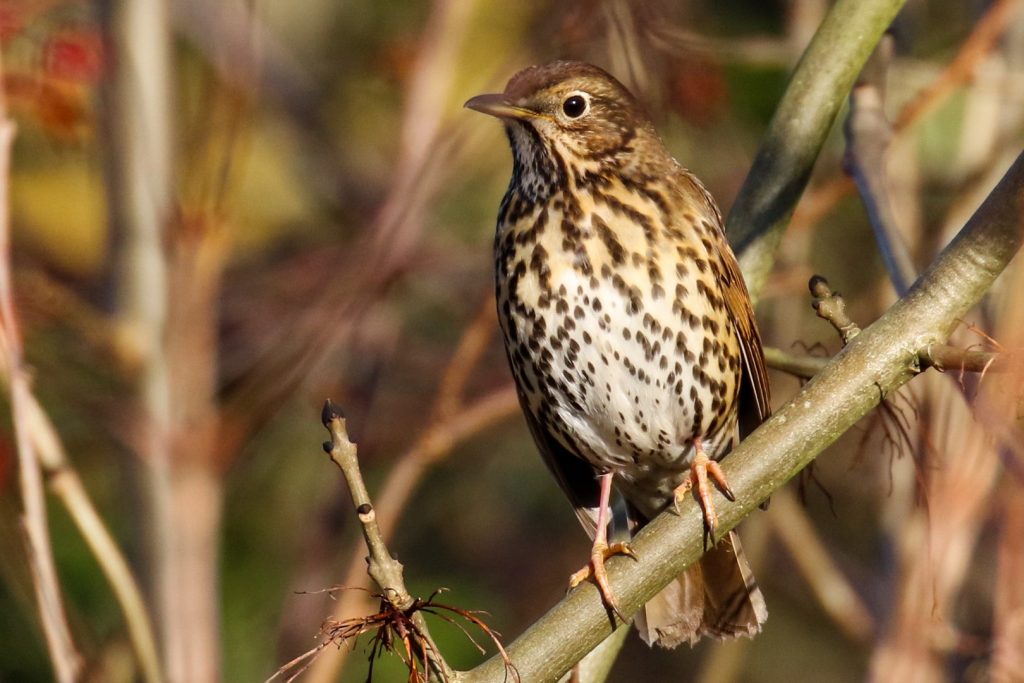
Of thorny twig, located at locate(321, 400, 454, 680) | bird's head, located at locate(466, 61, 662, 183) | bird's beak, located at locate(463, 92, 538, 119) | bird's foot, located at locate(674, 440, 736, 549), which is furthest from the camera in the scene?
bird's head, located at locate(466, 61, 662, 183)

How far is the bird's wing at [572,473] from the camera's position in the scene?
3918 mm

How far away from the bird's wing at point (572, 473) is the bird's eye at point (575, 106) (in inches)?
28.1

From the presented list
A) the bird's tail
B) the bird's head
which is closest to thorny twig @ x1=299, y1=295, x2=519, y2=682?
the bird's head

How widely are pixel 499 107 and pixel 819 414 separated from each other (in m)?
1.31

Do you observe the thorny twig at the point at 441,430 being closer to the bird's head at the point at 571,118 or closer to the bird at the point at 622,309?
the bird at the point at 622,309

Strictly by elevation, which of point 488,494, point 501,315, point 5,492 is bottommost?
point 488,494

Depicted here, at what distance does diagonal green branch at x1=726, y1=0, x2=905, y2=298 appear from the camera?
3219mm

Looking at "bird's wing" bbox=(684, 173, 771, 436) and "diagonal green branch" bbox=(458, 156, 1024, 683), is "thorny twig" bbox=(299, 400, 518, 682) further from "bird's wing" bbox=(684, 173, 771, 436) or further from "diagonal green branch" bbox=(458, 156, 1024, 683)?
"bird's wing" bbox=(684, 173, 771, 436)

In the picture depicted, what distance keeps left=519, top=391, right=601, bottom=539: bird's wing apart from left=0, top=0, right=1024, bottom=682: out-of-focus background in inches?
6.6

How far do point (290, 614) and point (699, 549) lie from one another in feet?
8.42

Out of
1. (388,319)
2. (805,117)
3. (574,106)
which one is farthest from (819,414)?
(388,319)

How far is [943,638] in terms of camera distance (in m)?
4.10

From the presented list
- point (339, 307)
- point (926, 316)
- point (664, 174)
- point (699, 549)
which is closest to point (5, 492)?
point (339, 307)

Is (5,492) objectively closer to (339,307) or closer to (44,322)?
(44,322)
